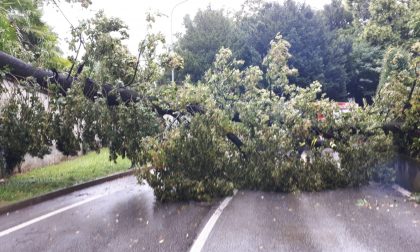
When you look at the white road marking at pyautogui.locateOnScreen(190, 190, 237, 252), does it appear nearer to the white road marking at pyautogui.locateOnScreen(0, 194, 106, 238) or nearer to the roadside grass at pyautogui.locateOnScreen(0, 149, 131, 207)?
the white road marking at pyautogui.locateOnScreen(0, 194, 106, 238)

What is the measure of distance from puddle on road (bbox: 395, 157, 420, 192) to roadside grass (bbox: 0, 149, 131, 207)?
26.1 ft

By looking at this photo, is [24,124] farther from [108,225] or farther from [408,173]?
[408,173]

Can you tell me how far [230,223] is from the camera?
305 inches

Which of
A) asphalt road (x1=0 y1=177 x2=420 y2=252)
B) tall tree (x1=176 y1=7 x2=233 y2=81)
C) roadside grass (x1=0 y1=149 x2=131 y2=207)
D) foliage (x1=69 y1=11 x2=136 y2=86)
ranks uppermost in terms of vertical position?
tall tree (x1=176 y1=7 x2=233 y2=81)

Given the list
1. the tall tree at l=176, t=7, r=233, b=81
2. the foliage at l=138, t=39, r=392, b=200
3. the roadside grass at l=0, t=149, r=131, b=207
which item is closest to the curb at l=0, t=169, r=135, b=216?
the roadside grass at l=0, t=149, r=131, b=207

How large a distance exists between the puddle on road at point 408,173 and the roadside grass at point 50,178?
7.96m

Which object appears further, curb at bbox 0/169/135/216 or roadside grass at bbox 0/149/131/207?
roadside grass at bbox 0/149/131/207

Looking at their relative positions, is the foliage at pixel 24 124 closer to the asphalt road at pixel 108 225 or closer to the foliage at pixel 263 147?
the asphalt road at pixel 108 225

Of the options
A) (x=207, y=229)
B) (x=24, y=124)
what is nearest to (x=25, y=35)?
(x=24, y=124)

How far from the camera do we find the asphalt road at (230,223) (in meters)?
6.49

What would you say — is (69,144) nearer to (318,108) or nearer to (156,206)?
(156,206)

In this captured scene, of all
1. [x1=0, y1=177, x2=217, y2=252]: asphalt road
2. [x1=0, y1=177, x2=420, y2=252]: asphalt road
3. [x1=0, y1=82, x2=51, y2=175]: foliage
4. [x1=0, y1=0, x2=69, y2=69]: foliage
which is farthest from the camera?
[x1=0, y1=0, x2=69, y2=69]: foliage

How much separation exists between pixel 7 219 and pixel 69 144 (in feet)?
7.10

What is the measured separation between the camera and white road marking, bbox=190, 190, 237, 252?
20.7ft
